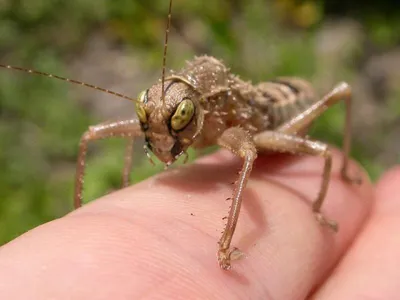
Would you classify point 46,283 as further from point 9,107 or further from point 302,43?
point 9,107

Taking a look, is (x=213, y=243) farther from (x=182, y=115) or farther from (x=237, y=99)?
(x=237, y=99)

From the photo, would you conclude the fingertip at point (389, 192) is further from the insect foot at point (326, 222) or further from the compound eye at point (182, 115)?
the compound eye at point (182, 115)

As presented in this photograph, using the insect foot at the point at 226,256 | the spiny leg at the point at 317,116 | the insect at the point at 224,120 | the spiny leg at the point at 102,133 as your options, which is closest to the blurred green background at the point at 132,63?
the spiny leg at the point at 102,133

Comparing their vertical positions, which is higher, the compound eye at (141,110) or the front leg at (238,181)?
the compound eye at (141,110)

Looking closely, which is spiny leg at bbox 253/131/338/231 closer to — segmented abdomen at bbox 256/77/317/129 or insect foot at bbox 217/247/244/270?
segmented abdomen at bbox 256/77/317/129

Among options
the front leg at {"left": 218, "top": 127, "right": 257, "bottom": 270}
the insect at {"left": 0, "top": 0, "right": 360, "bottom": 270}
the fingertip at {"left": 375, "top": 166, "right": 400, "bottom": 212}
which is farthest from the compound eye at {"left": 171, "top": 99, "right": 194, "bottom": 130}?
the fingertip at {"left": 375, "top": 166, "right": 400, "bottom": 212}

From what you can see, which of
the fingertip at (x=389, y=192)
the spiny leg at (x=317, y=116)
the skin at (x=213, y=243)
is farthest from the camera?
the spiny leg at (x=317, y=116)

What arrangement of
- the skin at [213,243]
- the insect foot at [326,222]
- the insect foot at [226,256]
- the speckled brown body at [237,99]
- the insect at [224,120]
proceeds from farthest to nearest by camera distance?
the speckled brown body at [237,99]
the insect foot at [326,222]
the insect at [224,120]
the insect foot at [226,256]
the skin at [213,243]
